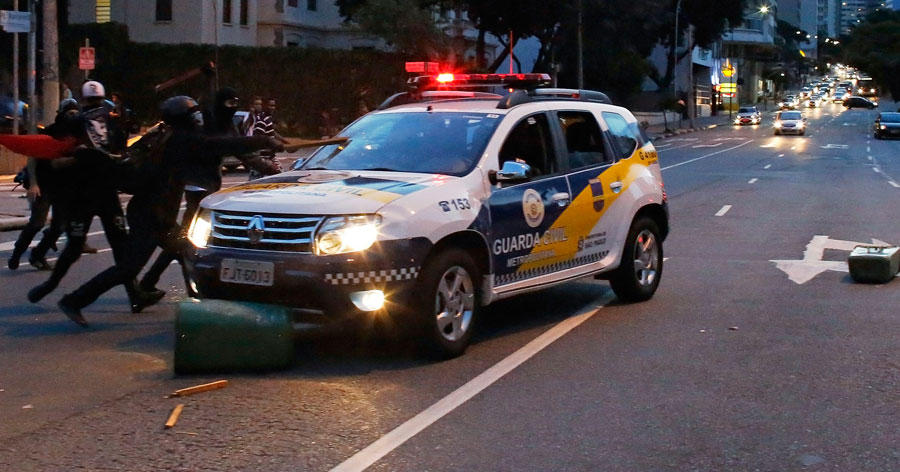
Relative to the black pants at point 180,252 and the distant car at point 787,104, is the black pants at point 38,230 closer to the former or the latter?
the black pants at point 180,252

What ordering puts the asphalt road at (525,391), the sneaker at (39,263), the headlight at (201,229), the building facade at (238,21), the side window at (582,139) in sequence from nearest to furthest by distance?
the asphalt road at (525,391), the headlight at (201,229), the side window at (582,139), the sneaker at (39,263), the building facade at (238,21)

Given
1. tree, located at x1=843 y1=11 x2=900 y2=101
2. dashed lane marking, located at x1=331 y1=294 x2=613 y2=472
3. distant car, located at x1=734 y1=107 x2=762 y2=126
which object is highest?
tree, located at x1=843 y1=11 x2=900 y2=101

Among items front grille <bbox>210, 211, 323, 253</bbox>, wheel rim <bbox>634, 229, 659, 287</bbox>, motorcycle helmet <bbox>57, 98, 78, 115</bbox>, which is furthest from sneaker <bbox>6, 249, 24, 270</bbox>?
wheel rim <bbox>634, 229, 659, 287</bbox>

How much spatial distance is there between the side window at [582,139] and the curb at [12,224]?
9514 mm

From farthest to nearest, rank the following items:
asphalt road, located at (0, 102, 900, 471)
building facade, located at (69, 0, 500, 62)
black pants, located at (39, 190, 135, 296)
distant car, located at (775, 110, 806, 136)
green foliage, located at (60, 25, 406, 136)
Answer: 1. distant car, located at (775, 110, 806, 136)
2. building facade, located at (69, 0, 500, 62)
3. green foliage, located at (60, 25, 406, 136)
4. black pants, located at (39, 190, 135, 296)
5. asphalt road, located at (0, 102, 900, 471)

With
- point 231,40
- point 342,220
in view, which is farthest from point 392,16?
point 342,220

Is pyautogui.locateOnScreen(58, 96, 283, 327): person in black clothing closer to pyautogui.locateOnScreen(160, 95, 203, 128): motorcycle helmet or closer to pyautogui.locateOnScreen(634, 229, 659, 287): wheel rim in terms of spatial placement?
pyautogui.locateOnScreen(160, 95, 203, 128): motorcycle helmet

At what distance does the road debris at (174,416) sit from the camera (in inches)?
245

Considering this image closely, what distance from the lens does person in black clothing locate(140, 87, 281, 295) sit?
9281mm

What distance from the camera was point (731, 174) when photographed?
31.1m

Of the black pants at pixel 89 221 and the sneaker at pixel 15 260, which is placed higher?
the black pants at pixel 89 221

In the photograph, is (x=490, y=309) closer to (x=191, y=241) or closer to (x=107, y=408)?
(x=191, y=241)

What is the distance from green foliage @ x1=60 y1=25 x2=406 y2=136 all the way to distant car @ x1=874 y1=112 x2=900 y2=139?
87.5 feet

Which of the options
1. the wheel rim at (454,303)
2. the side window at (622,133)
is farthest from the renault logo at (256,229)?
the side window at (622,133)
